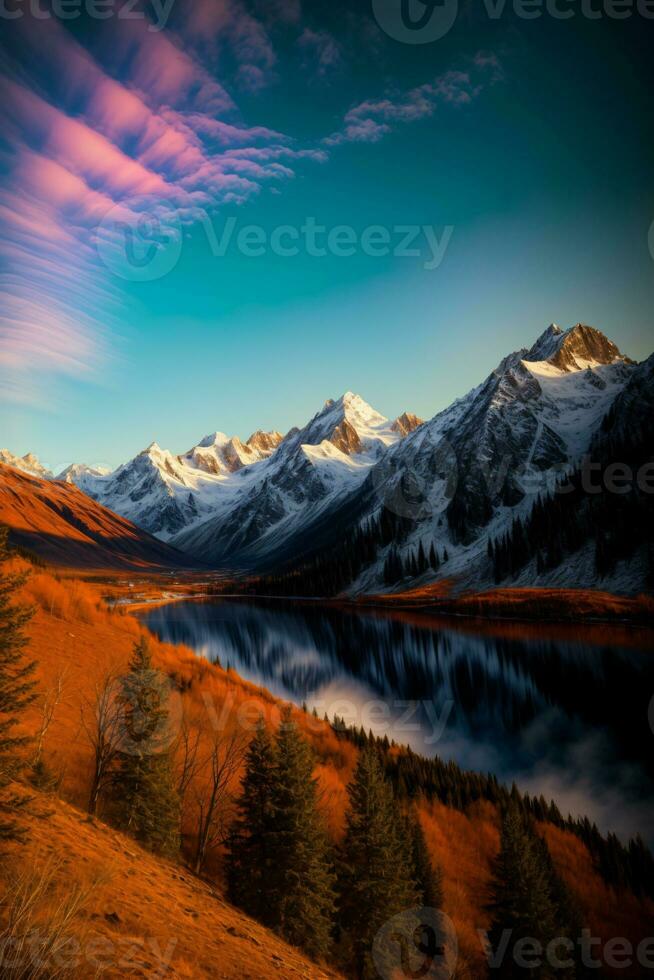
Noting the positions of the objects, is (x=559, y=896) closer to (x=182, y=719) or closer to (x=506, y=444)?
(x=182, y=719)

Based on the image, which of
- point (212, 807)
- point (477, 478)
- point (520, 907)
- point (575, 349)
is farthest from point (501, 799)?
point (575, 349)

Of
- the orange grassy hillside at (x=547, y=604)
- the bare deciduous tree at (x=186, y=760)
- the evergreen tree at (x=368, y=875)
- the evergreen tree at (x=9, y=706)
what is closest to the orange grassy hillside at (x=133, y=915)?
the evergreen tree at (x=9, y=706)

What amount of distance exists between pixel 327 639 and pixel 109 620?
3581 cm

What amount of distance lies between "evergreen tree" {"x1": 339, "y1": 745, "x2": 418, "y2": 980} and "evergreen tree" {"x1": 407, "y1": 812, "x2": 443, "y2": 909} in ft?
2.42

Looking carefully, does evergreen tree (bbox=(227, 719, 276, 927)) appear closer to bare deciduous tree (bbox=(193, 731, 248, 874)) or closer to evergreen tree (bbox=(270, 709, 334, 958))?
evergreen tree (bbox=(270, 709, 334, 958))

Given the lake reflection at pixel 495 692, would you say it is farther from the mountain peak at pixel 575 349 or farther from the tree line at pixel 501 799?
the mountain peak at pixel 575 349

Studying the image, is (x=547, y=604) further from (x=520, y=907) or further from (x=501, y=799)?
(x=520, y=907)

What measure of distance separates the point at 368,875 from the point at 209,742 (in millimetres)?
8642

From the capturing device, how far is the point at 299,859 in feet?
35.0

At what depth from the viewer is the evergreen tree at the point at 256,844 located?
10.6 m

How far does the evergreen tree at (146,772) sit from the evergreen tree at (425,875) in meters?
6.23

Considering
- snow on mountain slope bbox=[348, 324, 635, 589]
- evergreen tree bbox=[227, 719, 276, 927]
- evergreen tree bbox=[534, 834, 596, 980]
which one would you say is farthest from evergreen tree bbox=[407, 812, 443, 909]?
snow on mountain slope bbox=[348, 324, 635, 589]

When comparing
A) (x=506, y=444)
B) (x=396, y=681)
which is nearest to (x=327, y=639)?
(x=396, y=681)

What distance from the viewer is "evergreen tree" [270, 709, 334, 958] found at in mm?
10188
